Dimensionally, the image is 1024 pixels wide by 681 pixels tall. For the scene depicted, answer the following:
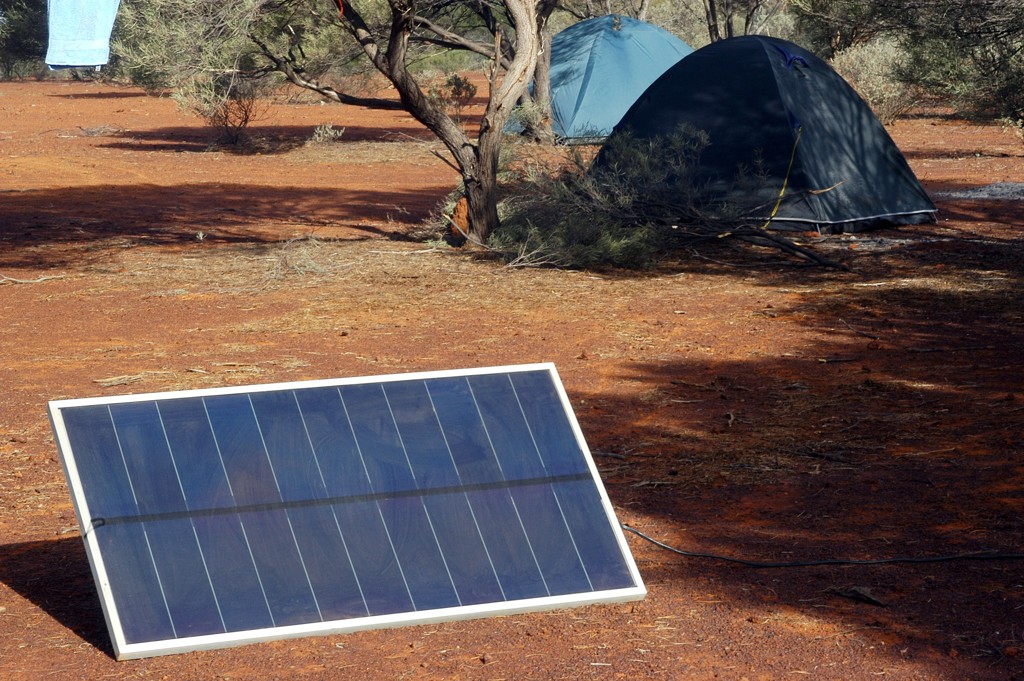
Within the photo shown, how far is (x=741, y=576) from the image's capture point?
15.2 ft

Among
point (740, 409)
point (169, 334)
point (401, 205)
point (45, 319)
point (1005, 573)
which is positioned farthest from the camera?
point (401, 205)

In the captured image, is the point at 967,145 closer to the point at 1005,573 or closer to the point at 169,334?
the point at 169,334

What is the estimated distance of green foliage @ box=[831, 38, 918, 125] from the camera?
26.5m

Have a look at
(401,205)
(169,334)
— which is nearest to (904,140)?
(401,205)

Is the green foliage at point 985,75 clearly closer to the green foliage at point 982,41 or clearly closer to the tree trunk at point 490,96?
the green foliage at point 982,41

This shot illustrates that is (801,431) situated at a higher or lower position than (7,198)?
higher

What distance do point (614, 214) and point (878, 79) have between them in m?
17.0

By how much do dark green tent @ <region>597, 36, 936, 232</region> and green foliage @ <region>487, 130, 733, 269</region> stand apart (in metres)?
0.58

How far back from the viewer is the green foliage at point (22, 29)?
143 feet

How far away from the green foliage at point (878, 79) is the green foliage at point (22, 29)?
99.8ft

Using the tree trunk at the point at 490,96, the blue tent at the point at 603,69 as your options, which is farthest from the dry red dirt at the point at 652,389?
the blue tent at the point at 603,69

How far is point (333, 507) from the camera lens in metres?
4.16

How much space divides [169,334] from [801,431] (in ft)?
17.1

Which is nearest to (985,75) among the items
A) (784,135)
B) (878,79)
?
(784,135)
